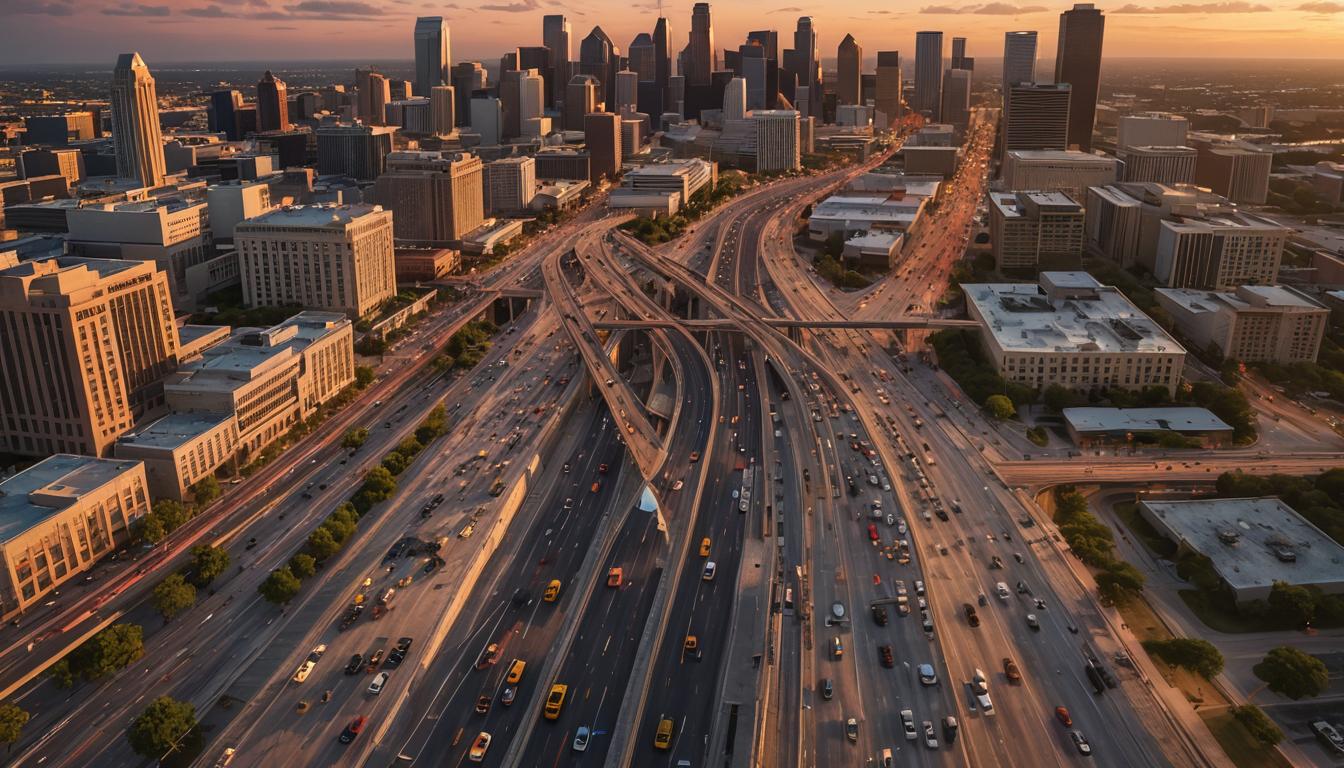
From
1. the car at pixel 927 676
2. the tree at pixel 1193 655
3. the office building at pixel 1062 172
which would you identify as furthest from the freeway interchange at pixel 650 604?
the office building at pixel 1062 172

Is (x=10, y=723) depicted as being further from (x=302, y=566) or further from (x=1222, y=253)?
(x=1222, y=253)

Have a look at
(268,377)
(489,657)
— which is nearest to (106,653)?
(489,657)

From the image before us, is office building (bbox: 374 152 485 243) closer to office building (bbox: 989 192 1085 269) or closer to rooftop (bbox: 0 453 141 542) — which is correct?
office building (bbox: 989 192 1085 269)

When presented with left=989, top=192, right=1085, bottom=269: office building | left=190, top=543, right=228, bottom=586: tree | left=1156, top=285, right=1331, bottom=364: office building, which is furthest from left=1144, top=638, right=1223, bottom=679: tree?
left=989, top=192, right=1085, bottom=269: office building

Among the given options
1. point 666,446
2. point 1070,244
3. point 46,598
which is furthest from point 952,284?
point 46,598

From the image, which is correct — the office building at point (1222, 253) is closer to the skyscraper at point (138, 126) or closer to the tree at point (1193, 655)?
the tree at point (1193, 655)
